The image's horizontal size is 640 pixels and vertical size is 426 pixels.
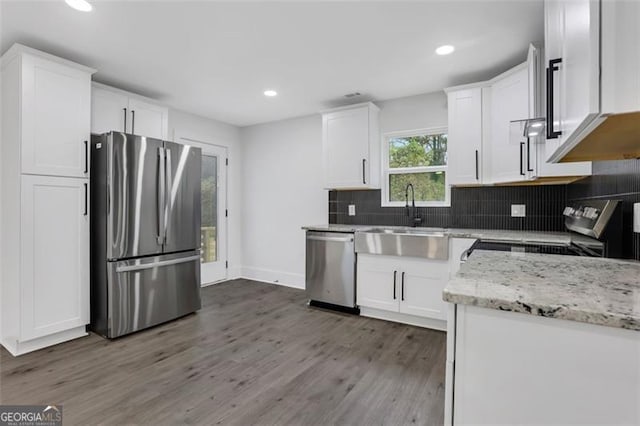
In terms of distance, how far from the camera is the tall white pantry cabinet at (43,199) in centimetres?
248

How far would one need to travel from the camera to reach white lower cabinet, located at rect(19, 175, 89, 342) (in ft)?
8.16

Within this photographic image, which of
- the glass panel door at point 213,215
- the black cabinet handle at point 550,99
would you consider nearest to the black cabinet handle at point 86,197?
the glass panel door at point 213,215

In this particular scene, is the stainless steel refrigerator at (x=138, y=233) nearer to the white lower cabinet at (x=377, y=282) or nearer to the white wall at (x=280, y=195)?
the white wall at (x=280, y=195)

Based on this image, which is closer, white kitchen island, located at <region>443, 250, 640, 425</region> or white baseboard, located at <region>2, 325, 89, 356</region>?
white kitchen island, located at <region>443, 250, 640, 425</region>

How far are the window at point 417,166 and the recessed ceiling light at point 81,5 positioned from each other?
9.95 ft

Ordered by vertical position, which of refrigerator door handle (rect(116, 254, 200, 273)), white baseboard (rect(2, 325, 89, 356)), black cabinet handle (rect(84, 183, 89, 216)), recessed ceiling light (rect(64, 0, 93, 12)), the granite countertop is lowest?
white baseboard (rect(2, 325, 89, 356))

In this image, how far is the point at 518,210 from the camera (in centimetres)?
314

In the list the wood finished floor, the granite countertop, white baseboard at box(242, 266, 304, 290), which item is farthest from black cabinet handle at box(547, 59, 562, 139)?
white baseboard at box(242, 266, 304, 290)

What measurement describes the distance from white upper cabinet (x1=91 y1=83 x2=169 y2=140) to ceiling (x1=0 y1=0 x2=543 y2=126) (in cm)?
16

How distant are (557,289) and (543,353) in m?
0.24

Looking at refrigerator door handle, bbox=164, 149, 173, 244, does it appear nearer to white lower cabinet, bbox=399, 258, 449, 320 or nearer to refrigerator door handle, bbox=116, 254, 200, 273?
refrigerator door handle, bbox=116, 254, 200, 273

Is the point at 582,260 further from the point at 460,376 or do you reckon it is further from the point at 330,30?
the point at 330,30

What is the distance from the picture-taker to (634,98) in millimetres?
678

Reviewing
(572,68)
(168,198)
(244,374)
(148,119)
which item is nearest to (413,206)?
(244,374)
